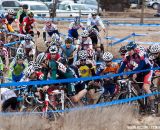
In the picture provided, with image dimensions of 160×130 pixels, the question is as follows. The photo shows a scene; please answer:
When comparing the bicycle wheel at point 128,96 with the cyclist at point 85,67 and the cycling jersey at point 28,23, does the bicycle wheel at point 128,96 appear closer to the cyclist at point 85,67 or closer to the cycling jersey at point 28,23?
the cyclist at point 85,67

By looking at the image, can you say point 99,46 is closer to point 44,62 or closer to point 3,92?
point 44,62

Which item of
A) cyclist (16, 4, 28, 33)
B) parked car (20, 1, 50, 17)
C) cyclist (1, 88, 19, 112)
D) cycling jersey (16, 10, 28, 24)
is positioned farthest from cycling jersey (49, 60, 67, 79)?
parked car (20, 1, 50, 17)

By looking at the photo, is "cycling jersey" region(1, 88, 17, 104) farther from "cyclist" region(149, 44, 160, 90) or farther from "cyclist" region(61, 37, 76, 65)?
"cyclist" region(61, 37, 76, 65)

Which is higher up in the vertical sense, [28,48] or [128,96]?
[28,48]

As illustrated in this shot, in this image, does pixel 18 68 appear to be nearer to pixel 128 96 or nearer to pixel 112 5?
pixel 128 96

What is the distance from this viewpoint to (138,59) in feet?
36.6

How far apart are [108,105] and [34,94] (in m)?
1.63

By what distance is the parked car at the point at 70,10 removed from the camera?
3584 cm

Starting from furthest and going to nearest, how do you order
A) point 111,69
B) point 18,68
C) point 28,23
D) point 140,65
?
point 28,23
point 18,68
point 111,69
point 140,65

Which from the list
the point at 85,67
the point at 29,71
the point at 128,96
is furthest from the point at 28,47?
the point at 128,96

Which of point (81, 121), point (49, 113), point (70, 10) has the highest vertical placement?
point (49, 113)

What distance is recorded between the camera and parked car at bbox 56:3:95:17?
35.8m

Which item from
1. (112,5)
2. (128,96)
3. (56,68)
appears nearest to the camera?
(56,68)

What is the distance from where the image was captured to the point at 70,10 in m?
36.7
